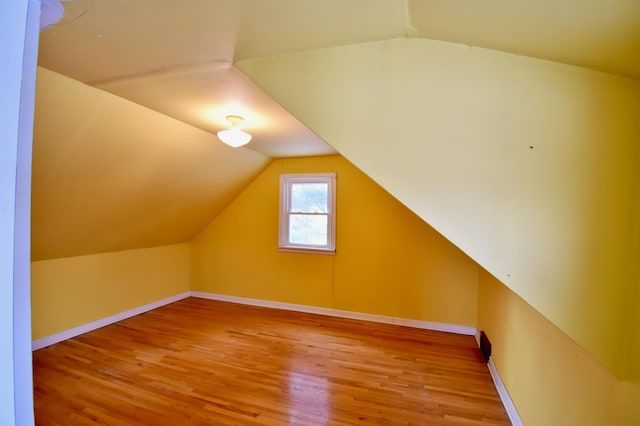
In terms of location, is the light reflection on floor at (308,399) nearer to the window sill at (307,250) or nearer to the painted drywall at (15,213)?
the window sill at (307,250)

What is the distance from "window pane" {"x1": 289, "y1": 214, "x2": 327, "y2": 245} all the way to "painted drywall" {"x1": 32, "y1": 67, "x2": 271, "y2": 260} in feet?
3.19

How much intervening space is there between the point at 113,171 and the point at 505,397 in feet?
12.3

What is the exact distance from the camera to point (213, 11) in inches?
46.7

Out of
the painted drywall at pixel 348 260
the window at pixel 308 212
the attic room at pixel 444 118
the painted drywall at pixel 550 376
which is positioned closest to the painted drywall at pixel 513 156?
the attic room at pixel 444 118

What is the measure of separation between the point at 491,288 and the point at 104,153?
12.1 ft

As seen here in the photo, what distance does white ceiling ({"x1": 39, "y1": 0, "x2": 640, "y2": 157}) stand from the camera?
91 cm

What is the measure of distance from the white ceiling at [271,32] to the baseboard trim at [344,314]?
10.3 feet

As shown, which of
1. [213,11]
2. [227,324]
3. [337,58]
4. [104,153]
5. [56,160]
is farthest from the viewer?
[227,324]

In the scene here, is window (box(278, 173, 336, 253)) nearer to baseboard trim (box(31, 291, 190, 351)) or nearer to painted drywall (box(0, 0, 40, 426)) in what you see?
baseboard trim (box(31, 291, 190, 351))

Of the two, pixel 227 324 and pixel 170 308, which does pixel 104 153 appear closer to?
Result: pixel 227 324

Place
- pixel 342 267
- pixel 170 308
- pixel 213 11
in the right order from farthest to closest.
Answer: pixel 170 308 < pixel 342 267 < pixel 213 11

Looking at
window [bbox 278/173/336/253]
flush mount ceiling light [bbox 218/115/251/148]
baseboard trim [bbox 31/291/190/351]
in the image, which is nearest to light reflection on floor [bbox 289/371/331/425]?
window [bbox 278/173/336/253]

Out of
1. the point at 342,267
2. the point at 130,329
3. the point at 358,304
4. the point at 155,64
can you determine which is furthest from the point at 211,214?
the point at 155,64

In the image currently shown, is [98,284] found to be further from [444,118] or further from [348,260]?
[444,118]
